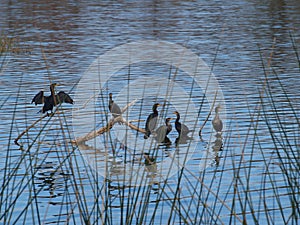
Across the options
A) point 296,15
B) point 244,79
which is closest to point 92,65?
point 244,79

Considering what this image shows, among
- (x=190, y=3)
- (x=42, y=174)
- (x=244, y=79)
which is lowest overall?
(x=190, y=3)

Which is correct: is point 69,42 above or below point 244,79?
below

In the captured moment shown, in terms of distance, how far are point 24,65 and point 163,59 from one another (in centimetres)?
319

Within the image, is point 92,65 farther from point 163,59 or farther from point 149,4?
point 149,4

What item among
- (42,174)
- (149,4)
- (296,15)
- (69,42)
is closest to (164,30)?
(69,42)

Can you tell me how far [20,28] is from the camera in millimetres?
23859

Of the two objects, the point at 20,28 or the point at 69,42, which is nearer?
the point at 69,42

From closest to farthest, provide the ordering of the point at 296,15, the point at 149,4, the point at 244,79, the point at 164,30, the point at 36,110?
the point at 36,110 → the point at 244,79 → the point at 164,30 → the point at 296,15 → the point at 149,4

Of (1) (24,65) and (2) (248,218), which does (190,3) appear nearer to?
(1) (24,65)

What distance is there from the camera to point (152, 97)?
12.1 m

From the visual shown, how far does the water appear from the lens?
536 centimetres

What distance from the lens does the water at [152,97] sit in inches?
211

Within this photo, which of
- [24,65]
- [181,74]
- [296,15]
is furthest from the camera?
[296,15]

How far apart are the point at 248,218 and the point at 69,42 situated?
15833 mm
